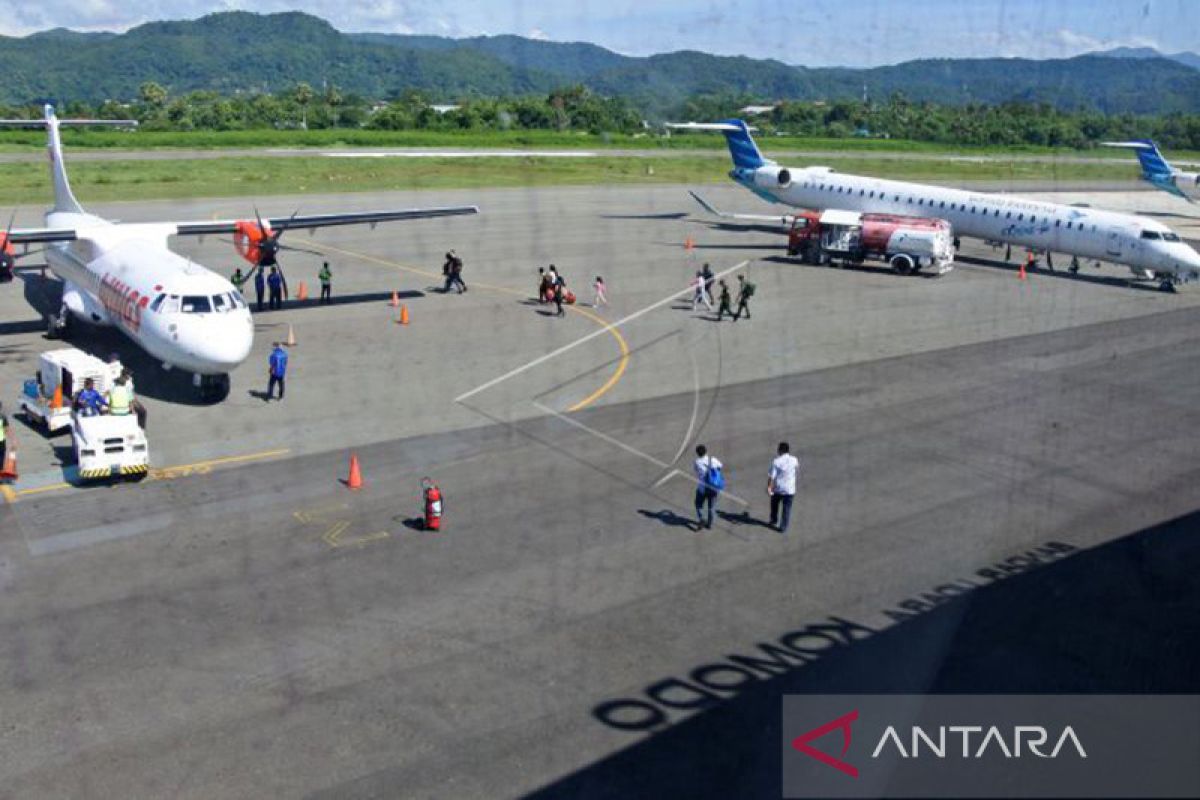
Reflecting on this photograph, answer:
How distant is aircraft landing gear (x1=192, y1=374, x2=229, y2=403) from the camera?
2281 centimetres

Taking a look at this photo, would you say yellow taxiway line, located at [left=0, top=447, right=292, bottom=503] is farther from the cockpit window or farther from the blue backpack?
the blue backpack

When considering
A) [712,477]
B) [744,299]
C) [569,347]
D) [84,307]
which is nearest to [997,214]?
[744,299]

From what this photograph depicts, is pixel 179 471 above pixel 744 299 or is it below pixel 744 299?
below

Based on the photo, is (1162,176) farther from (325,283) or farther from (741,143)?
(325,283)

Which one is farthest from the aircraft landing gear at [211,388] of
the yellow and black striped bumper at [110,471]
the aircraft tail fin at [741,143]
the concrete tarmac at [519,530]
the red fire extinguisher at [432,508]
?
the aircraft tail fin at [741,143]

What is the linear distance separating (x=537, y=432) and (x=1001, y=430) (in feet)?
33.3

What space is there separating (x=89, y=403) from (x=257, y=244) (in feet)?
43.3

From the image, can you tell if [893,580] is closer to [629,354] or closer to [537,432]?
[537,432]

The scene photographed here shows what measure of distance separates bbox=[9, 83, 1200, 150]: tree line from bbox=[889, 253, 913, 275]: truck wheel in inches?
204

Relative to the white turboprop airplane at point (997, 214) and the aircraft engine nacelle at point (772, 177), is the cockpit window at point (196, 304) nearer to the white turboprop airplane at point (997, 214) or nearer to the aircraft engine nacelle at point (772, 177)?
the white turboprop airplane at point (997, 214)

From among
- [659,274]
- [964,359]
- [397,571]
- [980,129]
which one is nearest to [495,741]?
[397,571]

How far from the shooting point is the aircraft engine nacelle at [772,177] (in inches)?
2035

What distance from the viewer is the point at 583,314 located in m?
33.7

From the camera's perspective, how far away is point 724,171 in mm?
95500
